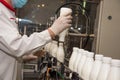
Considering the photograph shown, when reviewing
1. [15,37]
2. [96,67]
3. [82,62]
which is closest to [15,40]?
[15,37]

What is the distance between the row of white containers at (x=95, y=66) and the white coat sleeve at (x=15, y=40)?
23 centimetres

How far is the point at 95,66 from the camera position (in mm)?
1021

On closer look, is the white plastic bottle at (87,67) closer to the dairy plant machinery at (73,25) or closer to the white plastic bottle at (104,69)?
the white plastic bottle at (104,69)

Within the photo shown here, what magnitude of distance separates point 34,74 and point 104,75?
1.87m

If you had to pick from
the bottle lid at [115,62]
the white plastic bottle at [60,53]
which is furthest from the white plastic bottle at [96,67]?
the white plastic bottle at [60,53]

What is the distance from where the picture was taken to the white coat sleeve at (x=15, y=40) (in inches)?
49.0

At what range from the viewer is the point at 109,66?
3.06 feet

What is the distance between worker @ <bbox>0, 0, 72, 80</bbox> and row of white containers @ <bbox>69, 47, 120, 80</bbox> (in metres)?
0.19

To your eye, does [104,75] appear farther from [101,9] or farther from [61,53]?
[101,9]

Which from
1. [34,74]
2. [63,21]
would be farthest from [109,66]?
[34,74]

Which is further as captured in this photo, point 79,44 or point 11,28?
point 79,44

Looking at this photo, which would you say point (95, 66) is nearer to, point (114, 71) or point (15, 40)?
point (114, 71)

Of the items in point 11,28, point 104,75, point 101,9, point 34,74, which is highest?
point 101,9

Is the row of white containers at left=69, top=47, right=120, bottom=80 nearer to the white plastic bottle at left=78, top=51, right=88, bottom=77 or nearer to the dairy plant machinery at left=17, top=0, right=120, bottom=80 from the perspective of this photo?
the white plastic bottle at left=78, top=51, right=88, bottom=77
